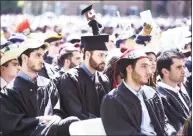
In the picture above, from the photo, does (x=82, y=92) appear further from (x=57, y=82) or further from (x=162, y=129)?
(x=162, y=129)

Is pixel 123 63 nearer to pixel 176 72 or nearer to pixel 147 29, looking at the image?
pixel 176 72

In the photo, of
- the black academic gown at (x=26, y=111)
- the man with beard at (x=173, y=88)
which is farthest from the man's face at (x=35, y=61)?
the man with beard at (x=173, y=88)

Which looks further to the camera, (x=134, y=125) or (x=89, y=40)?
(x=89, y=40)

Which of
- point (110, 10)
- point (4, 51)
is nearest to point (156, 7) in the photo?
point (110, 10)

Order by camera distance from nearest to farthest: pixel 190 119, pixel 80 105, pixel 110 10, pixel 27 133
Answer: pixel 190 119 < pixel 27 133 < pixel 80 105 < pixel 110 10

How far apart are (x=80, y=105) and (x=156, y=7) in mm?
55486

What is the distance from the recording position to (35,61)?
8195 mm

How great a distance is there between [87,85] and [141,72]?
1.72 m

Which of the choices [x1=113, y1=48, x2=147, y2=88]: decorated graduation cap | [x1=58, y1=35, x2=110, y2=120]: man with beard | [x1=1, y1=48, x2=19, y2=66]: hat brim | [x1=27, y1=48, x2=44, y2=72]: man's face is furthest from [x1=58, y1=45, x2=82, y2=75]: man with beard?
[x1=113, y1=48, x2=147, y2=88]: decorated graduation cap

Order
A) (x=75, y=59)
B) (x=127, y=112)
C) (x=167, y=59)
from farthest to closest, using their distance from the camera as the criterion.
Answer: (x=75, y=59) < (x=167, y=59) < (x=127, y=112)

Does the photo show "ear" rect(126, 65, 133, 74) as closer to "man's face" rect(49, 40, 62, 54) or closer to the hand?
the hand

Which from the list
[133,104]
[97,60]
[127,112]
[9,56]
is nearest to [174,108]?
[97,60]

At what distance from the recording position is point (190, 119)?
598 cm

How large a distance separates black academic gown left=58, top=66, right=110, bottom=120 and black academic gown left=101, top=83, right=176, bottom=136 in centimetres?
145
